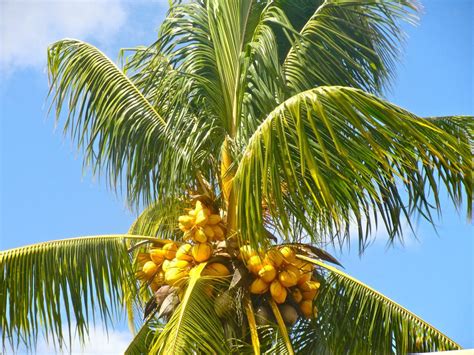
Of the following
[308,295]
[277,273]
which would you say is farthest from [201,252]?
[308,295]

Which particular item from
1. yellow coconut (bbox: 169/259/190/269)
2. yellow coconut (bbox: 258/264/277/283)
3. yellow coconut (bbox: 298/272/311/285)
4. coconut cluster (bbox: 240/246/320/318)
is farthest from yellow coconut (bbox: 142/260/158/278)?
yellow coconut (bbox: 298/272/311/285)

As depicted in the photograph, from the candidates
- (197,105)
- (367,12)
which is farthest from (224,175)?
(367,12)

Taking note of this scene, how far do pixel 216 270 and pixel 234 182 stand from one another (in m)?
1.10

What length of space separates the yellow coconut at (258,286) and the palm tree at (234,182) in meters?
0.02

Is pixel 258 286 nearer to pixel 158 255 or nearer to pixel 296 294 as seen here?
pixel 296 294

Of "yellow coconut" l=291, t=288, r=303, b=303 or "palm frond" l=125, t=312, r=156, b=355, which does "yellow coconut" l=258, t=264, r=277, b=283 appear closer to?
"yellow coconut" l=291, t=288, r=303, b=303

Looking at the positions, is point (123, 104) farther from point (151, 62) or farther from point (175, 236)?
point (175, 236)

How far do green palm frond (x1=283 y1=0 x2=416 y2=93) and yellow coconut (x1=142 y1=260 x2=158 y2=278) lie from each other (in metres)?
1.91

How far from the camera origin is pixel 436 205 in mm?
7023

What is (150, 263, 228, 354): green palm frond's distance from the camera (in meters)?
6.36

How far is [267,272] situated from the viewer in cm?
687

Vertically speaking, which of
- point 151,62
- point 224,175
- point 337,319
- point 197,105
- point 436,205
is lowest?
point 337,319

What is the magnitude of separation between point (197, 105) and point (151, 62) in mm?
733

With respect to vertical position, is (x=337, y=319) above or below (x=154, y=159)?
below
